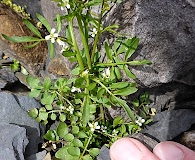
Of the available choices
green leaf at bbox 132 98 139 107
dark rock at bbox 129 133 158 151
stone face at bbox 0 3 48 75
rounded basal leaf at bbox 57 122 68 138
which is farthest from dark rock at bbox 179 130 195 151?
stone face at bbox 0 3 48 75

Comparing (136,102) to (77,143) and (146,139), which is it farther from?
(77,143)

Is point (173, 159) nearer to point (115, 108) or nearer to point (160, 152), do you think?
point (160, 152)

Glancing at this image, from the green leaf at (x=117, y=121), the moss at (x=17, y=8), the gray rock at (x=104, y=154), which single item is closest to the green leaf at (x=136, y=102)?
the green leaf at (x=117, y=121)

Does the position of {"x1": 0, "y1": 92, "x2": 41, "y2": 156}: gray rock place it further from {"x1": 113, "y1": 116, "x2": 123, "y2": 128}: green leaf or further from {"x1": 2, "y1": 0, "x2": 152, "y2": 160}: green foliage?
{"x1": 113, "y1": 116, "x2": 123, "y2": 128}: green leaf

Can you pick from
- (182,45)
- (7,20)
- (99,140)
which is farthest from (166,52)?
(7,20)

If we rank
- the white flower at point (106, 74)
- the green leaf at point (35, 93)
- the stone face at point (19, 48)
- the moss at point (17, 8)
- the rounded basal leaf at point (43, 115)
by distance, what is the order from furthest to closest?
1. the moss at point (17, 8)
2. the stone face at point (19, 48)
3. the rounded basal leaf at point (43, 115)
4. the green leaf at point (35, 93)
5. the white flower at point (106, 74)

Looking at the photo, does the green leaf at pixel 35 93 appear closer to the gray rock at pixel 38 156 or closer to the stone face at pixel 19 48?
the gray rock at pixel 38 156
